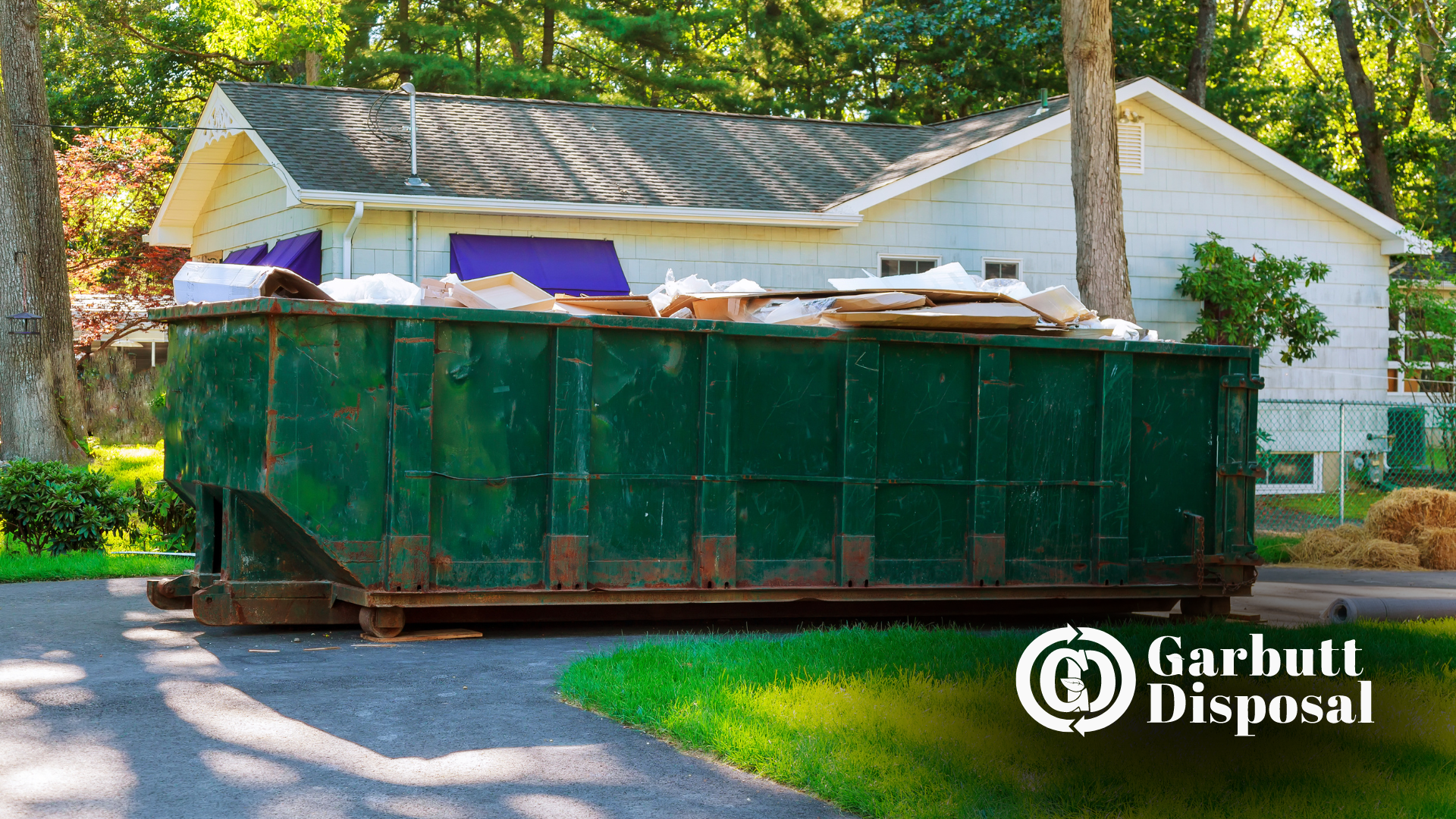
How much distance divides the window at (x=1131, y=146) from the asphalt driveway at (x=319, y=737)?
1270 cm

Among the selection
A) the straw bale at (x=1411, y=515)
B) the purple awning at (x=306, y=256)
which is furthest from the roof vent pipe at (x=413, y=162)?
the straw bale at (x=1411, y=515)

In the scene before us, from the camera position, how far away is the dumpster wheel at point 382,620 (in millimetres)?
7473

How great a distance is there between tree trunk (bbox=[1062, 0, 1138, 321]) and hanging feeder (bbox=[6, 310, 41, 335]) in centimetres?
1140

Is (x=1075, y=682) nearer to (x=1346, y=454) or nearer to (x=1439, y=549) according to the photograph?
(x=1439, y=549)

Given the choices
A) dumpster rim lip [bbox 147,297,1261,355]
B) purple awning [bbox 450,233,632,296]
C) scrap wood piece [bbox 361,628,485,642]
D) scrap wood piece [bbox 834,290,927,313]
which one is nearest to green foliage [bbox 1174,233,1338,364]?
purple awning [bbox 450,233,632,296]

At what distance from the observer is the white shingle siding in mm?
15883

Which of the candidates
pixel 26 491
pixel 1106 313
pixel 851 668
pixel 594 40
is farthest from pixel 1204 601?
pixel 594 40

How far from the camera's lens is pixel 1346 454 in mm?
19375

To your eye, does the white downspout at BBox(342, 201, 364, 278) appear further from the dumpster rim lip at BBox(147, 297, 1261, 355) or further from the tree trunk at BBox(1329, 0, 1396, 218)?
the tree trunk at BBox(1329, 0, 1396, 218)

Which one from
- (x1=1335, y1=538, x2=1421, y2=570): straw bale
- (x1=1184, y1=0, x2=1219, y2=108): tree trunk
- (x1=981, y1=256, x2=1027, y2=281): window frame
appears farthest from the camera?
(x1=1184, y1=0, x2=1219, y2=108): tree trunk

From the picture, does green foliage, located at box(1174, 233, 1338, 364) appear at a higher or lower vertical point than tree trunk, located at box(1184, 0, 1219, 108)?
lower

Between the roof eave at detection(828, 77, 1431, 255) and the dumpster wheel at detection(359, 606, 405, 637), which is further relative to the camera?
the roof eave at detection(828, 77, 1431, 255)

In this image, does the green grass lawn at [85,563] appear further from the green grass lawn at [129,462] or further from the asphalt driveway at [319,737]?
the green grass lawn at [129,462]

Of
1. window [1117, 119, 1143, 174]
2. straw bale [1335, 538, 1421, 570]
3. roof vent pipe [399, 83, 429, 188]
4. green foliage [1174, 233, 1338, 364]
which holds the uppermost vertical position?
window [1117, 119, 1143, 174]
